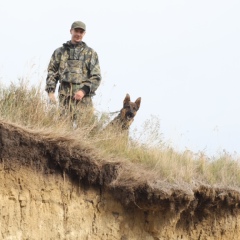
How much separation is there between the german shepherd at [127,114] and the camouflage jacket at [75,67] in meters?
0.70

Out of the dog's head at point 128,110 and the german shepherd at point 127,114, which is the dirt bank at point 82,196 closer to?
the german shepherd at point 127,114

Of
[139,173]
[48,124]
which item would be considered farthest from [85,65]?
[139,173]

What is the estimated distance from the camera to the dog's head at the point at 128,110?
10688 millimetres

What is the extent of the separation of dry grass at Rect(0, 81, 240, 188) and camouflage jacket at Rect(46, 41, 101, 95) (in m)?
0.67

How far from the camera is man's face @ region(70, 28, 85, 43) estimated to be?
10.1 m

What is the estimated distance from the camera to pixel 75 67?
10109 mm

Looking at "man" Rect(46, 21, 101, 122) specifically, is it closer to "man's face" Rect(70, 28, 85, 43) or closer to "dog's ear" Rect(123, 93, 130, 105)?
"man's face" Rect(70, 28, 85, 43)

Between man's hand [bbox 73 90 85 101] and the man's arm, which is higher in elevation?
the man's arm

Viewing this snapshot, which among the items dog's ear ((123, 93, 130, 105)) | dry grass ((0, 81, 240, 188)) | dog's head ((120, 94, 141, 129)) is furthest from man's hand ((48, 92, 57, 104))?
dog's ear ((123, 93, 130, 105))

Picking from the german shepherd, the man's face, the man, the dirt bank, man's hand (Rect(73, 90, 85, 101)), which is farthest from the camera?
the german shepherd

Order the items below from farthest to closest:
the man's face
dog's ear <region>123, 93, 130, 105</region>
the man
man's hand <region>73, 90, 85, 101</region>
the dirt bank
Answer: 1. dog's ear <region>123, 93, 130, 105</region>
2. the man's face
3. the man
4. man's hand <region>73, 90, 85, 101</region>
5. the dirt bank

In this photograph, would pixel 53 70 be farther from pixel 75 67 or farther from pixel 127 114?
pixel 127 114


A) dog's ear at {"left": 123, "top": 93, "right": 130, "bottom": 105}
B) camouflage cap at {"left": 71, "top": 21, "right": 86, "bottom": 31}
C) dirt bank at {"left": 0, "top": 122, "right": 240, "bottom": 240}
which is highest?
camouflage cap at {"left": 71, "top": 21, "right": 86, "bottom": 31}

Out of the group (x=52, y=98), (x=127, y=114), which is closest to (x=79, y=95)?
(x=52, y=98)
